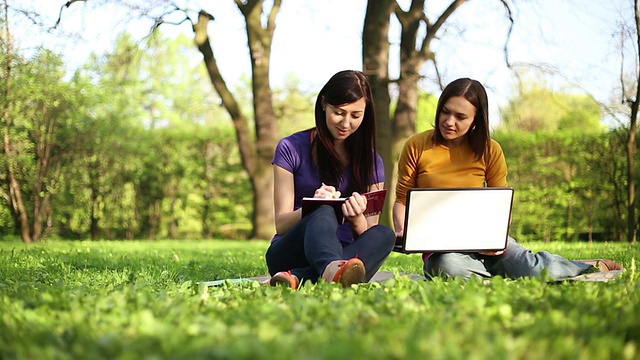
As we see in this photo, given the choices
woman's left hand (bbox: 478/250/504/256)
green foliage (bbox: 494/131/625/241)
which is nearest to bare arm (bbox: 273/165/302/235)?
woman's left hand (bbox: 478/250/504/256)

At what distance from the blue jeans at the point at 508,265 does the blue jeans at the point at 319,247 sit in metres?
0.39

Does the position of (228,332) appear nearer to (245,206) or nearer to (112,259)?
(112,259)

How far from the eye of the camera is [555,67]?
12.0 metres

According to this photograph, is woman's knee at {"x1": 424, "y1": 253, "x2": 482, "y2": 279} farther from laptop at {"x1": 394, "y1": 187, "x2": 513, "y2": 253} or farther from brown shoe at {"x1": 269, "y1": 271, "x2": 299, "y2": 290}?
brown shoe at {"x1": 269, "y1": 271, "x2": 299, "y2": 290}

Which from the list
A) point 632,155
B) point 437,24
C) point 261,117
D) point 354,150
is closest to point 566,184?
point 632,155

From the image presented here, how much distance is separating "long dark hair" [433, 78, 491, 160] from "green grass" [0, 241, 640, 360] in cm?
130

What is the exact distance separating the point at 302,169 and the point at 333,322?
80.0 inches

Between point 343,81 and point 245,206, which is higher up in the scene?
point 343,81

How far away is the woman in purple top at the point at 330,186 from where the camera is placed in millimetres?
4176

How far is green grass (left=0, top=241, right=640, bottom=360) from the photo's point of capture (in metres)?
2.14

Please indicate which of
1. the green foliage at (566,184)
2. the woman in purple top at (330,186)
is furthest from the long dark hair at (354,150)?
the green foliage at (566,184)

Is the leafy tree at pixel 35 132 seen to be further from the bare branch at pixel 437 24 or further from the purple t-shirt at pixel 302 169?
the purple t-shirt at pixel 302 169

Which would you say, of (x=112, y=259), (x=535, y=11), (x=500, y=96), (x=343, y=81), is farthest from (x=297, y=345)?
(x=535, y=11)

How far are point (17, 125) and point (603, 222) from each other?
394 inches
